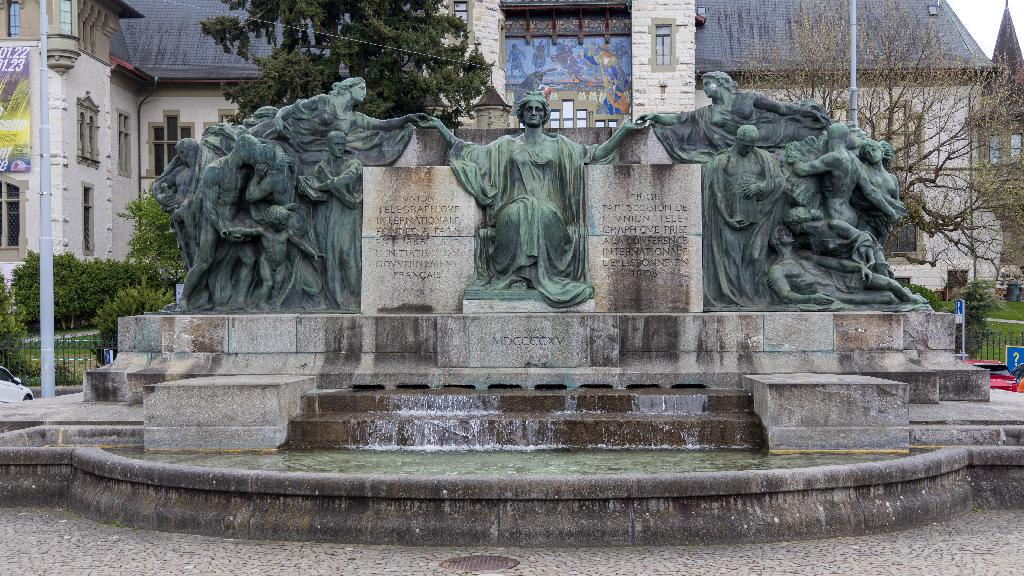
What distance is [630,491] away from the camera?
8.95 meters

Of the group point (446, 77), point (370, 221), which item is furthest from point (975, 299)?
point (370, 221)

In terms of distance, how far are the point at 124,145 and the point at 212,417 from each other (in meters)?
55.9

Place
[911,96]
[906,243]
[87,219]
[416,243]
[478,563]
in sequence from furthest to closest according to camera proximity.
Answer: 1. [906,243]
2. [87,219]
3. [911,96]
4. [416,243]
5. [478,563]

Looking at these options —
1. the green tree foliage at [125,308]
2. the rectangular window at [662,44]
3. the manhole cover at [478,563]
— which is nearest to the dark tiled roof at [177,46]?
the rectangular window at [662,44]

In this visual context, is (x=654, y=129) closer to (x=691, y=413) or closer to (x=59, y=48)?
(x=691, y=413)

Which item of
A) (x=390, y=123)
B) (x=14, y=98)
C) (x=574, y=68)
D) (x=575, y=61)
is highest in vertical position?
(x=575, y=61)

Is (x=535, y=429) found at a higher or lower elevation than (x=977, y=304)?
lower

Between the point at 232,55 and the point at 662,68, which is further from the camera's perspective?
the point at 232,55

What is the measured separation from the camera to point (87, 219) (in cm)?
5853

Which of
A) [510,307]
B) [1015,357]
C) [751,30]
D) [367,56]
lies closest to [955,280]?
[751,30]

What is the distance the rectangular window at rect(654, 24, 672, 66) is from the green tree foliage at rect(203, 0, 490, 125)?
21.1m

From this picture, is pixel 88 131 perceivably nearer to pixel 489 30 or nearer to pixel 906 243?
pixel 489 30

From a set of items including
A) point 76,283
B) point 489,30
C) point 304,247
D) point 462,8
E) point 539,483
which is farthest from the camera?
point 489,30

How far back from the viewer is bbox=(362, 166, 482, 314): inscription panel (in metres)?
15.0
